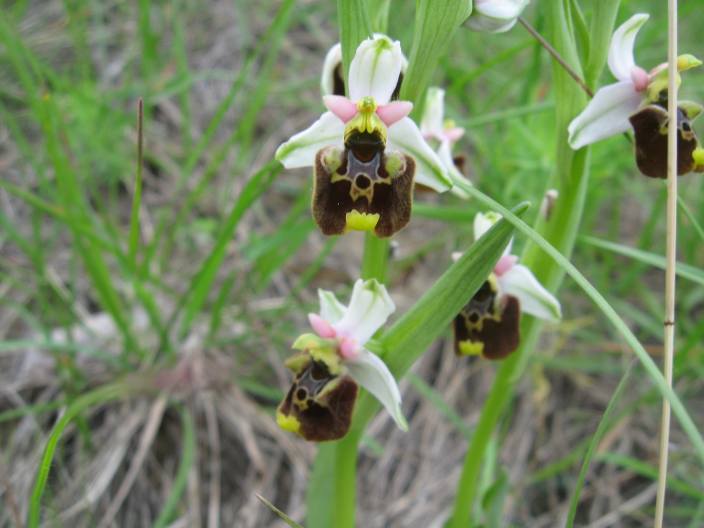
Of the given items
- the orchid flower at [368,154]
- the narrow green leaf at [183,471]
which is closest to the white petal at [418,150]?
the orchid flower at [368,154]

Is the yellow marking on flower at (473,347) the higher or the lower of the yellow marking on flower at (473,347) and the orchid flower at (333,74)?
the lower

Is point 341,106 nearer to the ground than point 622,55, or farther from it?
nearer to the ground

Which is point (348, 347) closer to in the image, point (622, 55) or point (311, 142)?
point (311, 142)

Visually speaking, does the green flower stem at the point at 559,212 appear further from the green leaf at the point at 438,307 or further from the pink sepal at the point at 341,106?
the pink sepal at the point at 341,106

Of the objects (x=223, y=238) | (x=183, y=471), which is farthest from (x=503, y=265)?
(x=183, y=471)

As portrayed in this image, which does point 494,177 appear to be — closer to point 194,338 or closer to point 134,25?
point 194,338
